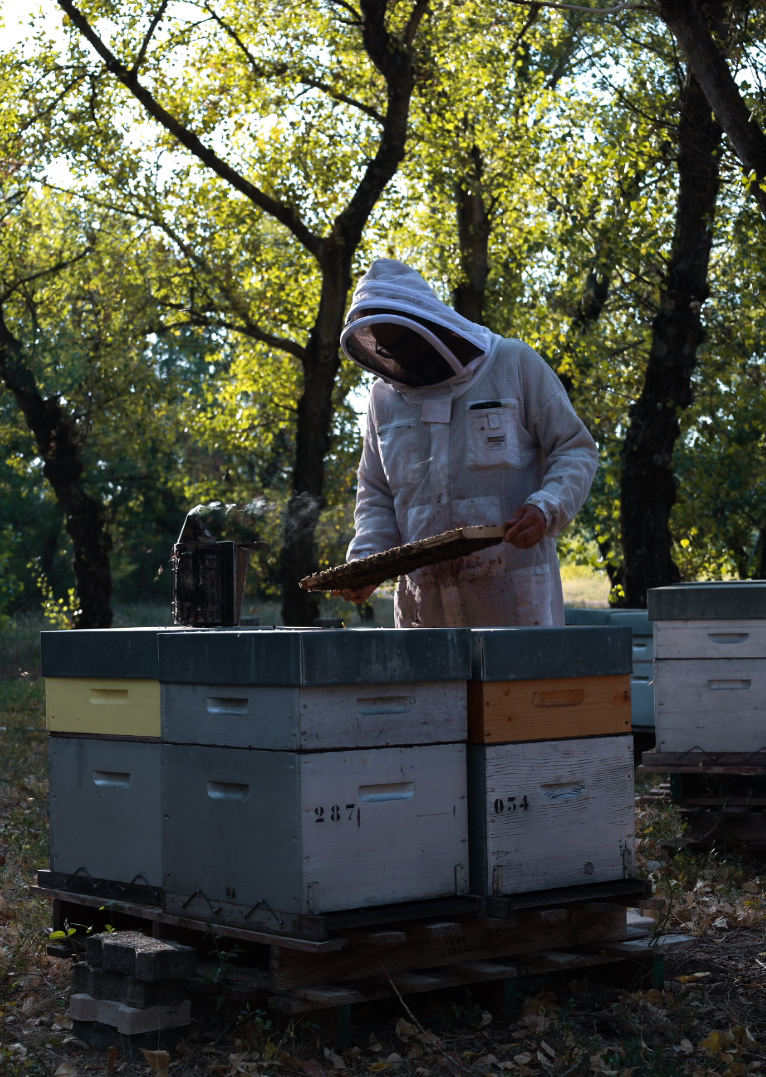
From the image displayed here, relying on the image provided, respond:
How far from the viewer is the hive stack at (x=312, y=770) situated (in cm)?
305

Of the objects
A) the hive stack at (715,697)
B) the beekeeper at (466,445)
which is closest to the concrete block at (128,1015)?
the beekeeper at (466,445)

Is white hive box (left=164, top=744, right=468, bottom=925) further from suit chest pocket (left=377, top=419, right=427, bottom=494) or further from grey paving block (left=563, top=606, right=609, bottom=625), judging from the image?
grey paving block (left=563, top=606, right=609, bottom=625)

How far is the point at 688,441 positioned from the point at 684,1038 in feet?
54.0

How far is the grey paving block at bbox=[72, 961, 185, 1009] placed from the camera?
10.5ft

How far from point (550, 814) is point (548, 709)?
0.91 feet

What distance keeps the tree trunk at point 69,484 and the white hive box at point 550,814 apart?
447 inches

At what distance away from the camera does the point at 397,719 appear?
319cm

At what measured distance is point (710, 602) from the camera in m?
5.35

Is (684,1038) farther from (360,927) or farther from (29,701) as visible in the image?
(29,701)

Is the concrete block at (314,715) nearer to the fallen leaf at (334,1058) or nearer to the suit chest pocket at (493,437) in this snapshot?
the fallen leaf at (334,1058)

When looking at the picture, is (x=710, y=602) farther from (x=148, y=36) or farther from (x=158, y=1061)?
(x=148, y=36)

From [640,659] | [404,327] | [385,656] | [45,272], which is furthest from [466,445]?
[45,272]

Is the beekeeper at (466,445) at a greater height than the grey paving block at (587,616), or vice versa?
the beekeeper at (466,445)

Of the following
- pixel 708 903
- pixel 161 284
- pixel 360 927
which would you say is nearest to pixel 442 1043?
pixel 360 927
